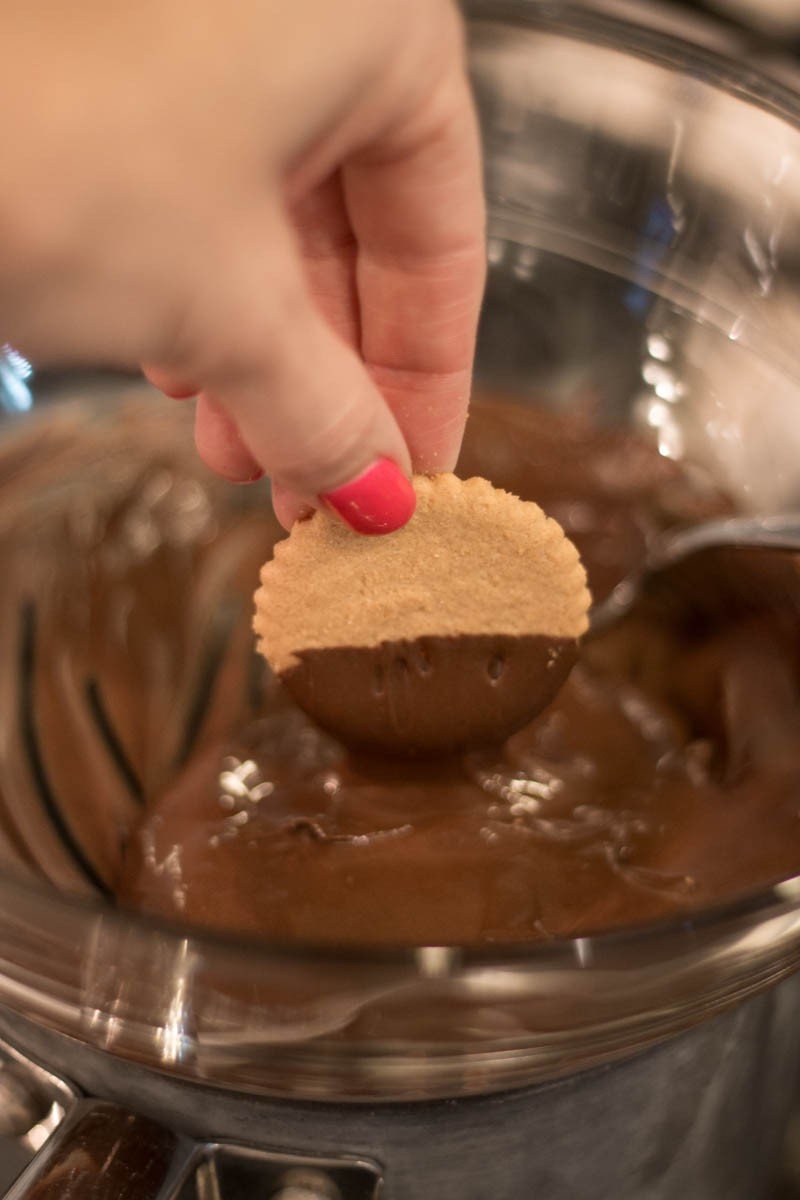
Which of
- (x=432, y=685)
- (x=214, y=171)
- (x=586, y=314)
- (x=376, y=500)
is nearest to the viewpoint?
(x=214, y=171)

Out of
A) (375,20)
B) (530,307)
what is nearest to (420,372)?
(375,20)

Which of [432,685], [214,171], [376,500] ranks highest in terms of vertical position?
[214,171]

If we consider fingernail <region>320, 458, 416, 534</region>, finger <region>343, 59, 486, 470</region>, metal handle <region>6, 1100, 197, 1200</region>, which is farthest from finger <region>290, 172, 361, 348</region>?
metal handle <region>6, 1100, 197, 1200</region>

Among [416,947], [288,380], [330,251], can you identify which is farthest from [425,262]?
[416,947]

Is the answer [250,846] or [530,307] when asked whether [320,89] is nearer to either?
[250,846]

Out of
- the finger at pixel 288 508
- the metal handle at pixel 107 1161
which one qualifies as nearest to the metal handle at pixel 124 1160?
the metal handle at pixel 107 1161

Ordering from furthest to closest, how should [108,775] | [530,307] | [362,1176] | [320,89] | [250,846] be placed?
[530,307] → [108,775] → [250,846] → [362,1176] → [320,89]

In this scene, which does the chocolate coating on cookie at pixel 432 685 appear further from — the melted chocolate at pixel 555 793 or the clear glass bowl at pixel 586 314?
the clear glass bowl at pixel 586 314

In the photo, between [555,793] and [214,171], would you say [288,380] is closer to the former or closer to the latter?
[214,171]
